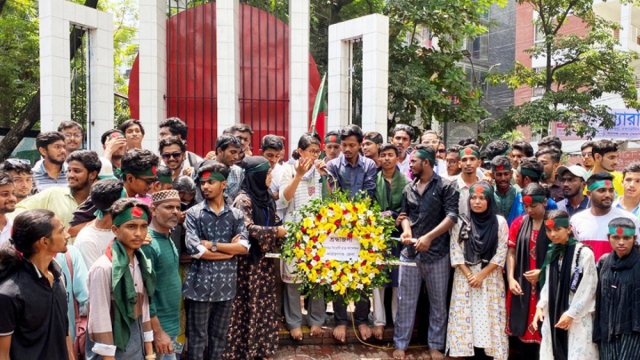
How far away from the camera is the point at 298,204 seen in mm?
5746

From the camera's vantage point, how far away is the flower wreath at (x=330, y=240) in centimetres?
528

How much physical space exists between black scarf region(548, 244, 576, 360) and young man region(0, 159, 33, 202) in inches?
176

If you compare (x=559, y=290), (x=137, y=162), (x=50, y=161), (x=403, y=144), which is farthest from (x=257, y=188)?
(x=559, y=290)

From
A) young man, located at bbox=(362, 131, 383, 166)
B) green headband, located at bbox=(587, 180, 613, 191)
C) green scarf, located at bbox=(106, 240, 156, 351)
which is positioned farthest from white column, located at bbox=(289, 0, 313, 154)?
green scarf, located at bbox=(106, 240, 156, 351)

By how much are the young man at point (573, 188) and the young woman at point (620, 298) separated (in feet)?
3.53

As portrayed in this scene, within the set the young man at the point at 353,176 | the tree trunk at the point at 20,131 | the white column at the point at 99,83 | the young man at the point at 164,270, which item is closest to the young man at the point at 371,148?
the young man at the point at 353,176

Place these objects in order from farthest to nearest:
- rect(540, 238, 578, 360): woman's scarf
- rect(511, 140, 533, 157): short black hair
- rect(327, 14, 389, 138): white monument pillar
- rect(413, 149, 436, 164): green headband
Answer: rect(327, 14, 389, 138): white monument pillar
rect(511, 140, 533, 157): short black hair
rect(413, 149, 436, 164): green headband
rect(540, 238, 578, 360): woman's scarf

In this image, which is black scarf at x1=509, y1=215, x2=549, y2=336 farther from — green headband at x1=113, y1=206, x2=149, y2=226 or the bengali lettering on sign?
green headband at x1=113, y1=206, x2=149, y2=226

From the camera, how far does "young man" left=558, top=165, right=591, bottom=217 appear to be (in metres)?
5.69

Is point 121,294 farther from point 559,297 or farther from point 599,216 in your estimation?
point 599,216

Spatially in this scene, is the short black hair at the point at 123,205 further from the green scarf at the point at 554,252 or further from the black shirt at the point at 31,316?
the green scarf at the point at 554,252

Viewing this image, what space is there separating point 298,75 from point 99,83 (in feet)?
11.9

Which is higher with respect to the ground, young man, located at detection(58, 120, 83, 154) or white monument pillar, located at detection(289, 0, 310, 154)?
white monument pillar, located at detection(289, 0, 310, 154)

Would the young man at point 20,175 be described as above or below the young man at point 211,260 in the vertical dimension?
above
